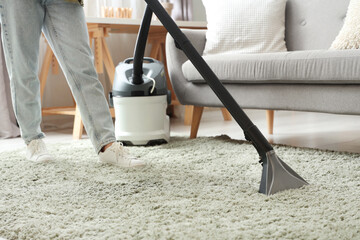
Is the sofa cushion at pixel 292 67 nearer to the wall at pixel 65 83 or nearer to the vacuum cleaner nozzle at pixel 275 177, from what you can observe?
the vacuum cleaner nozzle at pixel 275 177

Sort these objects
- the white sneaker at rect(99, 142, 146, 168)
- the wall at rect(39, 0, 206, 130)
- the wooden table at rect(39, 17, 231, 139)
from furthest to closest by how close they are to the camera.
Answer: the wall at rect(39, 0, 206, 130) < the wooden table at rect(39, 17, 231, 139) < the white sneaker at rect(99, 142, 146, 168)

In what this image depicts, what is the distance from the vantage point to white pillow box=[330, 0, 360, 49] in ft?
6.30

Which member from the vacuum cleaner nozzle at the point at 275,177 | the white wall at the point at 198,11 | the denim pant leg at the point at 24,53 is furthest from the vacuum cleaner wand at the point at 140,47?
the white wall at the point at 198,11

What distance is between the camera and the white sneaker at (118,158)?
5.38 ft

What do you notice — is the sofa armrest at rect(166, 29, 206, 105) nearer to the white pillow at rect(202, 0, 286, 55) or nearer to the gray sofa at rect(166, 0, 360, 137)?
the gray sofa at rect(166, 0, 360, 137)

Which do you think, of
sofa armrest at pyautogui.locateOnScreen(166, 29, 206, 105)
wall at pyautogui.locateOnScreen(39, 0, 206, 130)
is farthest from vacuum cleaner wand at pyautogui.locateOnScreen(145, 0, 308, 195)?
wall at pyautogui.locateOnScreen(39, 0, 206, 130)

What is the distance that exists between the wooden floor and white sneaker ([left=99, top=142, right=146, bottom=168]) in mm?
693

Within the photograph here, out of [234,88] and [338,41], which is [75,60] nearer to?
[234,88]

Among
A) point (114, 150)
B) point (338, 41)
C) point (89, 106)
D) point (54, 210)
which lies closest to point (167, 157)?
point (114, 150)

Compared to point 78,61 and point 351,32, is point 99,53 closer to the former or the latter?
point 78,61

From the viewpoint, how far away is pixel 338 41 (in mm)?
2002

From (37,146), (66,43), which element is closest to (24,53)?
(66,43)

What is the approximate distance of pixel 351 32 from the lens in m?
1.95

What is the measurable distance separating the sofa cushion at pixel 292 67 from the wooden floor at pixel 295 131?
1.26 ft
